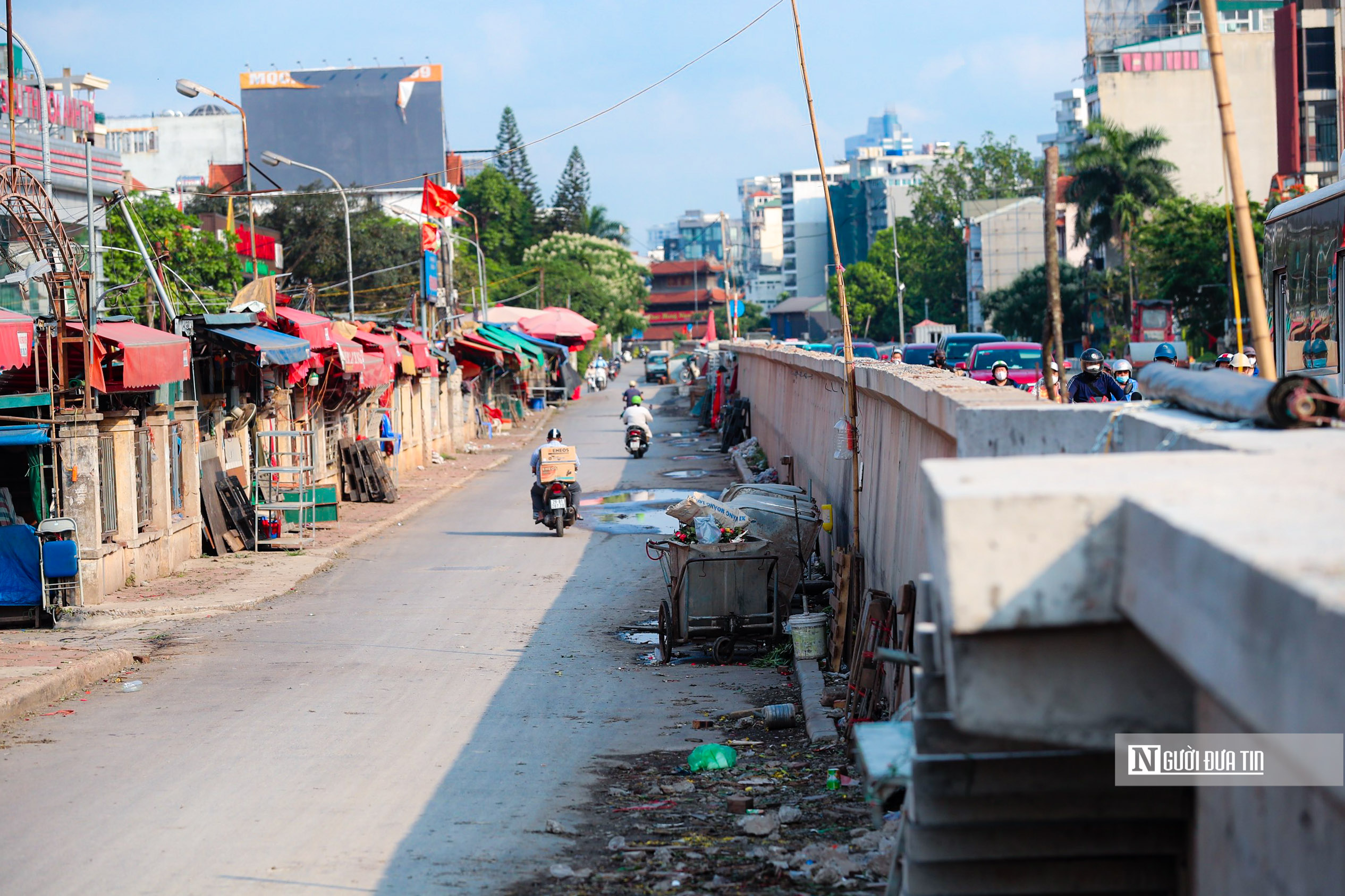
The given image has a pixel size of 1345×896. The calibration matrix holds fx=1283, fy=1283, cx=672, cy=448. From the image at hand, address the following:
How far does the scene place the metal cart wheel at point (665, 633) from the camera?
1170cm

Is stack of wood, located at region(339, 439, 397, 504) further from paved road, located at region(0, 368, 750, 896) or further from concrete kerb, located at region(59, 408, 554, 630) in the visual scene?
paved road, located at region(0, 368, 750, 896)

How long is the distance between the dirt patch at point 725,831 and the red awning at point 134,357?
8631mm

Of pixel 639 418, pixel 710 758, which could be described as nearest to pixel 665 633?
pixel 710 758

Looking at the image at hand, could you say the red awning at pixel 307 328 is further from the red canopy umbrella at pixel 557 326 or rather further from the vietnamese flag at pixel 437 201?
the red canopy umbrella at pixel 557 326

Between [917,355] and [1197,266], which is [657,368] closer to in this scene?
[1197,266]

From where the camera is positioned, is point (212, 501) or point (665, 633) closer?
point (665, 633)

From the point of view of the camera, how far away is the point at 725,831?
690 centimetres

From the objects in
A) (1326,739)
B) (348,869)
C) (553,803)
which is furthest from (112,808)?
(1326,739)

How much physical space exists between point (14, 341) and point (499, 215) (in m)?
101

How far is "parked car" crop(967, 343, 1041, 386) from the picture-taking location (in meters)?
27.7

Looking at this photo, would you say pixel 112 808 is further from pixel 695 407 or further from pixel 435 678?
pixel 695 407

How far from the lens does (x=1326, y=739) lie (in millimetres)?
2070

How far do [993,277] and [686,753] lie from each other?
8610cm

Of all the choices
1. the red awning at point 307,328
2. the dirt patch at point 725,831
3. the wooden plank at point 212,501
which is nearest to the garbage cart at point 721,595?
the dirt patch at point 725,831
